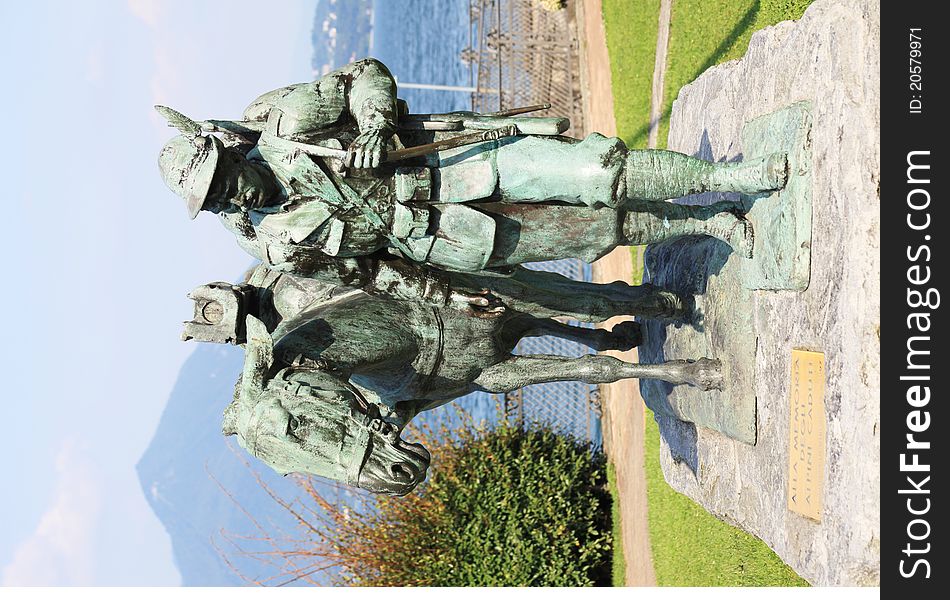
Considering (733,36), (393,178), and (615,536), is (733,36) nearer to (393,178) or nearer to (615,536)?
(393,178)

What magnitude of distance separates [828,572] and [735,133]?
8.82ft

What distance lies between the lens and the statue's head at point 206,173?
12.4 ft

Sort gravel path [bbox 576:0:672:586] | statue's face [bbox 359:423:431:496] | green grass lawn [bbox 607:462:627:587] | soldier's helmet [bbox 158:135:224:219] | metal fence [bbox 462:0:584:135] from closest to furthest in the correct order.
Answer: statue's face [bbox 359:423:431:496] < soldier's helmet [bbox 158:135:224:219] < gravel path [bbox 576:0:672:586] < green grass lawn [bbox 607:462:627:587] < metal fence [bbox 462:0:584:135]

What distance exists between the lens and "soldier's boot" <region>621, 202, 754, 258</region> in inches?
181

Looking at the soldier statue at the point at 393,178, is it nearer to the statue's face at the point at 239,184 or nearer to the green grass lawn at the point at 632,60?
the statue's face at the point at 239,184

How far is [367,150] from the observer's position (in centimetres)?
375

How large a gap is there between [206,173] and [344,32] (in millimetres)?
76394

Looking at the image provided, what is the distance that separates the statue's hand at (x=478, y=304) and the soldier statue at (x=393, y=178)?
275 mm

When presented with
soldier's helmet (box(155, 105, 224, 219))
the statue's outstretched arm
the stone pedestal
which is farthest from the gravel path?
soldier's helmet (box(155, 105, 224, 219))

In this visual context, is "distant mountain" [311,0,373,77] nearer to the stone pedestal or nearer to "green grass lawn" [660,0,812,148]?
"green grass lawn" [660,0,812,148]


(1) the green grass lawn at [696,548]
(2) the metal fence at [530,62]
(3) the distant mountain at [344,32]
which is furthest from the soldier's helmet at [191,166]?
(3) the distant mountain at [344,32]

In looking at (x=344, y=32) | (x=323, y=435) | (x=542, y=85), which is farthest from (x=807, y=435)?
(x=344, y=32)

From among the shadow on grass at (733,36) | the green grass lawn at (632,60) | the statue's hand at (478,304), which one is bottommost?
the statue's hand at (478,304)

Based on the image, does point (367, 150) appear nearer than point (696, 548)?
Yes
